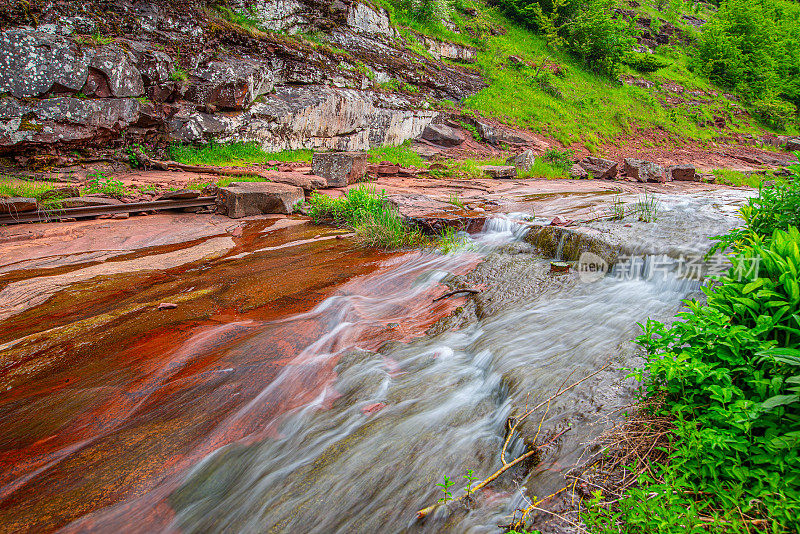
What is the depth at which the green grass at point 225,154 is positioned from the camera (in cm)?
1166

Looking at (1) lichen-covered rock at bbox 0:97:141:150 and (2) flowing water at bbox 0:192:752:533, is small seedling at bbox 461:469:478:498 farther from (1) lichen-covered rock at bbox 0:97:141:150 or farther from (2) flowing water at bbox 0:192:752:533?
(1) lichen-covered rock at bbox 0:97:141:150

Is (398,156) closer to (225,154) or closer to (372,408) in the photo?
(225,154)

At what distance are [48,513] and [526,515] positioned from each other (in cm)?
229

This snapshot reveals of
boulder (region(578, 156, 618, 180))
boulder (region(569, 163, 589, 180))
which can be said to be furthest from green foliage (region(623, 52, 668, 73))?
boulder (region(569, 163, 589, 180))

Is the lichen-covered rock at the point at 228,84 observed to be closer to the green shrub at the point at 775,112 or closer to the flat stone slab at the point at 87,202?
the flat stone slab at the point at 87,202

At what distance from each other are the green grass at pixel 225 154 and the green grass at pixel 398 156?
3.19 metres

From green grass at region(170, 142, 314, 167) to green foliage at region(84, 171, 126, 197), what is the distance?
2443 millimetres

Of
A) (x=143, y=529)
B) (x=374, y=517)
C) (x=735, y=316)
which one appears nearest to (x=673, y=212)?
(x=735, y=316)

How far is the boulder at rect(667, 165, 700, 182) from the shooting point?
12.5 meters

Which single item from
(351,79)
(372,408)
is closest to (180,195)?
(372,408)

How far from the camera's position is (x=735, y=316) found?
175 cm

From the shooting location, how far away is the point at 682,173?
12594mm

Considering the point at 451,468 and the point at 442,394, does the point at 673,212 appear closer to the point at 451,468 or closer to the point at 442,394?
the point at 442,394

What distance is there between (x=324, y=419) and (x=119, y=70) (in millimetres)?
12685
